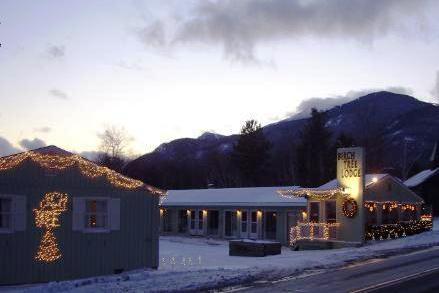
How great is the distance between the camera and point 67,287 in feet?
51.5

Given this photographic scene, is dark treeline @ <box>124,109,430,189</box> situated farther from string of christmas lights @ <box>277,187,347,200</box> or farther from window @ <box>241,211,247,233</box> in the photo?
string of christmas lights @ <box>277,187,347,200</box>

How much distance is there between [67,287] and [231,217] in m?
28.7

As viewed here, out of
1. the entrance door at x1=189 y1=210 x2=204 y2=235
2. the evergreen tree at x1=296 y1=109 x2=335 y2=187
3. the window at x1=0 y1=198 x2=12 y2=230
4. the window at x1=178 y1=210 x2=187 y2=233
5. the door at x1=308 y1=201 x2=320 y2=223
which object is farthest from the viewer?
the evergreen tree at x1=296 y1=109 x2=335 y2=187

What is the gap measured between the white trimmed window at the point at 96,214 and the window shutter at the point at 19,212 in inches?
72.3

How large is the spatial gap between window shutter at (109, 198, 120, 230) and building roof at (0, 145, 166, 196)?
605mm

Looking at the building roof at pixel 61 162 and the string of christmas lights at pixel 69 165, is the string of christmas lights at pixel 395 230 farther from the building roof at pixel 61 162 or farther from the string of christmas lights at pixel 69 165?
the building roof at pixel 61 162

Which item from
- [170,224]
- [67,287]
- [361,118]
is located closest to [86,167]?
[67,287]

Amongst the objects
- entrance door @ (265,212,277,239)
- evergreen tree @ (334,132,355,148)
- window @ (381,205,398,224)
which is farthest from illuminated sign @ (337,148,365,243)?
evergreen tree @ (334,132,355,148)

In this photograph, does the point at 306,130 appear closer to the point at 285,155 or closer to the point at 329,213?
the point at 285,155

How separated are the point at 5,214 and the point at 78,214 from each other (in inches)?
101

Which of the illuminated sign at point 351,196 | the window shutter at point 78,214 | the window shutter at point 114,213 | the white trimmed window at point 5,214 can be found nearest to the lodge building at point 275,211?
the illuminated sign at point 351,196

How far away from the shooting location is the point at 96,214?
21266 millimetres

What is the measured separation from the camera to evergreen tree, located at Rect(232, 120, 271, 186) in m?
79.4

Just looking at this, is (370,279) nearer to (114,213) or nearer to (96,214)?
(114,213)
